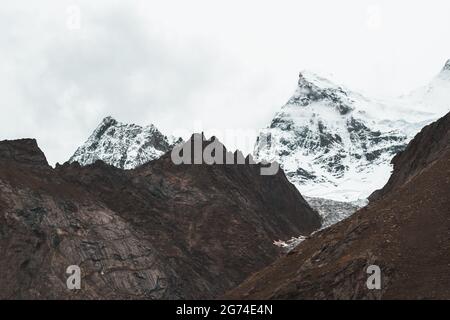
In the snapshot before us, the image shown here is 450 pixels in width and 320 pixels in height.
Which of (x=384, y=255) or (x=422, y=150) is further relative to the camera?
(x=422, y=150)

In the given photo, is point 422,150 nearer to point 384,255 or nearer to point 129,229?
point 129,229

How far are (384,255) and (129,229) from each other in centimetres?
5060

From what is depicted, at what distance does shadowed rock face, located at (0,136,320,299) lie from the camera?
86.1 meters

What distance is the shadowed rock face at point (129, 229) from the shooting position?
8612 centimetres

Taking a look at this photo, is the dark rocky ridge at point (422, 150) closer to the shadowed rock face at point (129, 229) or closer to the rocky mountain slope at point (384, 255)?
the rocky mountain slope at point (384, 255)

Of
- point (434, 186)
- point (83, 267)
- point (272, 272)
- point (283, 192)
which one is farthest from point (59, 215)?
point (283, 192)

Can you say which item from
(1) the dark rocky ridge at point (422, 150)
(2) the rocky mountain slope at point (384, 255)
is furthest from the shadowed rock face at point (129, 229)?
(2) the rocky mountain slope at point (384, 255)

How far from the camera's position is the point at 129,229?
99.0m

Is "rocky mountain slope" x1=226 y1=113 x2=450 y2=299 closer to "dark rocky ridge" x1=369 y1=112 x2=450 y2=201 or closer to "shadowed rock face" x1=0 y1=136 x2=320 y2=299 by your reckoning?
"dark rocky ridge" x1=369 y1=112 x2=450 y2=201

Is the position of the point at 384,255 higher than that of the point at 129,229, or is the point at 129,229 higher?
the point at 129,229

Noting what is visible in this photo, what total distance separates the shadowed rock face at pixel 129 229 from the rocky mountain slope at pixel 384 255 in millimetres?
27831

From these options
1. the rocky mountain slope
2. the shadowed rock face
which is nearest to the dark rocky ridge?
the rocky mountain slope

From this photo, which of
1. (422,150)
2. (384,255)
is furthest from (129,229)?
(384,255)
